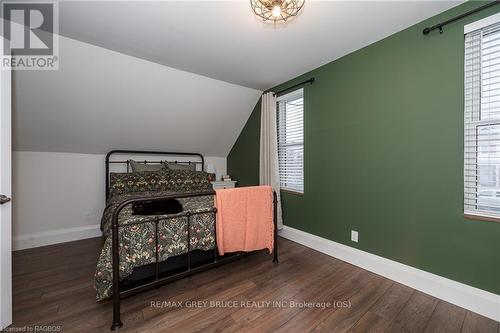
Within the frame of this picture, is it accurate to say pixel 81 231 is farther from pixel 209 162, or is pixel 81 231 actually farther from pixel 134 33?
pixel 134 33

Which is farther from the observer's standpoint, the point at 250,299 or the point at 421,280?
the point at 421,280

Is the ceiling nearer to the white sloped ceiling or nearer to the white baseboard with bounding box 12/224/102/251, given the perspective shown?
the white sloped ceiling

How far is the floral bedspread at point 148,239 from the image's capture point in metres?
1.54

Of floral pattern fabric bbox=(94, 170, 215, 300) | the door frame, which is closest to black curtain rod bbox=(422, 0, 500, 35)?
floral pattern fabric bbox=(94, 170, 215, 300)

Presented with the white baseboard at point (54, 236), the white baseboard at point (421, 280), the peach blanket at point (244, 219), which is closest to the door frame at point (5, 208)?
the peach blanket at point (244, 219)

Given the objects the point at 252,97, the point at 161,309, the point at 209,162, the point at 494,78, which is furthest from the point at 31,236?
the point at 494,78

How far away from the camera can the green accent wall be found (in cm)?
169

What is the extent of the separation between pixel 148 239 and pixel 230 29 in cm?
196

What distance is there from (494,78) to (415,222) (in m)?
1.26

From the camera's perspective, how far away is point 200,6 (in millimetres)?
1670

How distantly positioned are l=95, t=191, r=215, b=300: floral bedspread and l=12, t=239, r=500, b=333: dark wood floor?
1.05 ft

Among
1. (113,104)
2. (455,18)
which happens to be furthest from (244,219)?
(455,18)

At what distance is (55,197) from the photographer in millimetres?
Answer: 2904

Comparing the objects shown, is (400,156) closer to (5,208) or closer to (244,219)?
(244,219)
